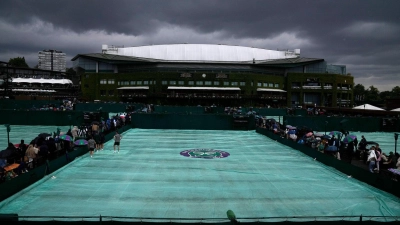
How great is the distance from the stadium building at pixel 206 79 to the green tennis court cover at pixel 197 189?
59624 millimetres

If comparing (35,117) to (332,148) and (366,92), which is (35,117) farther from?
(366,92)

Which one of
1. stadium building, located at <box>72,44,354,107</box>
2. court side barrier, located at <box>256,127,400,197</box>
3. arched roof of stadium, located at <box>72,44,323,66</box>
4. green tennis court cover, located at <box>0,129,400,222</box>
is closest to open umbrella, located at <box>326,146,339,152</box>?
court side barrier, located at <box>256,127,400,197</box>

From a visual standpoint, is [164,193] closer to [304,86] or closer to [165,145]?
[165,145]

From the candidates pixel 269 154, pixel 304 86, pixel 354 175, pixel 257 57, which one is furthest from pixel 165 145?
pixel 257 57

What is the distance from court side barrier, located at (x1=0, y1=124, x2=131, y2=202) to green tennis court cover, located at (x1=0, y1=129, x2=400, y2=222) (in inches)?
11.8

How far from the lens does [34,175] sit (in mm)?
13945

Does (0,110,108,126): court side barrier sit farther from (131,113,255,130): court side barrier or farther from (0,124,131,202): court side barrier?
(0,124,131,202): court side barrier

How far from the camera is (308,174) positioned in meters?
16.7

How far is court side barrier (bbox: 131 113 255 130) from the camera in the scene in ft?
118

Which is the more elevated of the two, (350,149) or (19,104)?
(19,104)

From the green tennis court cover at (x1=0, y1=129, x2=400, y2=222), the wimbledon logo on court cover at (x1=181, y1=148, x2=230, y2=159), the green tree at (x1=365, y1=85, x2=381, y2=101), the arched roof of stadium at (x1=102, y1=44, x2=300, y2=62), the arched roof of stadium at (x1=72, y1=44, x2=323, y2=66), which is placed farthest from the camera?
the green tree at (x1=365, y1=85, x2=381, y2=101)

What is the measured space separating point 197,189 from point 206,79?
226ft

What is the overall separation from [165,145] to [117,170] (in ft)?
28.4

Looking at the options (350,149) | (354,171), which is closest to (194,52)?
(350,149)
